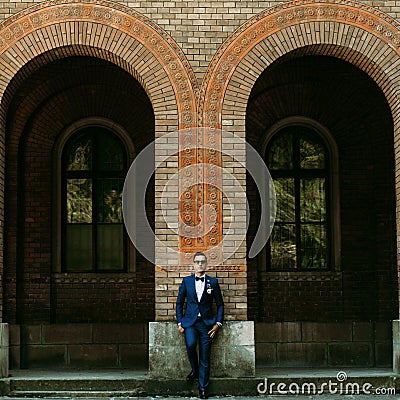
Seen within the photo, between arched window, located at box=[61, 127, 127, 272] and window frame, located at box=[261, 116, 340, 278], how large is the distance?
8.53 ft

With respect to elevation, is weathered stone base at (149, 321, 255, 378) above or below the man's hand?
below

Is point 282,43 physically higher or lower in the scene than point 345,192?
higher

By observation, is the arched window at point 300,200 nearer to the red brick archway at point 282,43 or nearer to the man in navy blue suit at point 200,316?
the red brick archway at point 282,43

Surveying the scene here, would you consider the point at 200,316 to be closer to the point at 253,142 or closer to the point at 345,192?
the point at 253,142

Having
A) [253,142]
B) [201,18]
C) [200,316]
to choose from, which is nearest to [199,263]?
[200,316]

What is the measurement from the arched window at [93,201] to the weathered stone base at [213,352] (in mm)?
3227

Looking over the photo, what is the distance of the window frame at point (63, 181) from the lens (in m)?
14.7

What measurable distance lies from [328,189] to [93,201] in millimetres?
4279

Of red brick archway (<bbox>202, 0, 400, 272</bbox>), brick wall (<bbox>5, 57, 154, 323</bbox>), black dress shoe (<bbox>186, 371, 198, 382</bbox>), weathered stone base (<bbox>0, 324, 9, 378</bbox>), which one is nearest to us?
black dress shoe (<bbox>186, 371, 198, 382</bbox>)

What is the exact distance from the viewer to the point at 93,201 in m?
15.0

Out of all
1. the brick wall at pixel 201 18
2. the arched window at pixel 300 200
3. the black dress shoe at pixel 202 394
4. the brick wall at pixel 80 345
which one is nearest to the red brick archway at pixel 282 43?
the brick wall at pixel 201 18

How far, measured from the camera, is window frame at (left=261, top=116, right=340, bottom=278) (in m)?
14.7

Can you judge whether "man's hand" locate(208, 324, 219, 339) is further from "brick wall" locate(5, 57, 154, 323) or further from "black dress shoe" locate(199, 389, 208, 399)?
"brick wall" locate(5, 57, 154, 323)

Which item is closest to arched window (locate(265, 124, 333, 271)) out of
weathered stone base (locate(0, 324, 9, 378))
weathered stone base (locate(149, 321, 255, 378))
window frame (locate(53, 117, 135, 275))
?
window frame (locate(53, 117, 135, 275))
